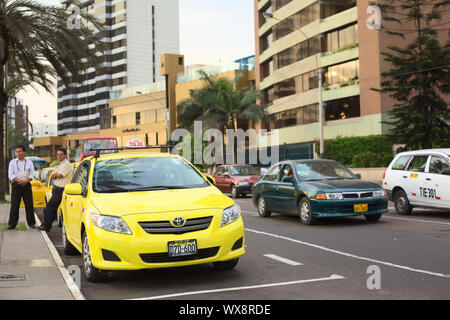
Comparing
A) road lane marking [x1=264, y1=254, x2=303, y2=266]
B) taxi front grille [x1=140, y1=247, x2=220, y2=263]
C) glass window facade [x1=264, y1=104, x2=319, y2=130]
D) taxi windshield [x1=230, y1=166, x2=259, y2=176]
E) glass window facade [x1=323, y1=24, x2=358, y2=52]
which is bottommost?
road lane marking [x1=264, y1=254, x2=303, y2=266]

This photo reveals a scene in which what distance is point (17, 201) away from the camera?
13242mm

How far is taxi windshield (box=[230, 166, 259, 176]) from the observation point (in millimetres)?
27172

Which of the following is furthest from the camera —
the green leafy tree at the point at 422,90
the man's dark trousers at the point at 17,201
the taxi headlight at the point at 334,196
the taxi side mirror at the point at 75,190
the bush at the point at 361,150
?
the bush at the point at 361,150

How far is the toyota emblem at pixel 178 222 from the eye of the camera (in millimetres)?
6742

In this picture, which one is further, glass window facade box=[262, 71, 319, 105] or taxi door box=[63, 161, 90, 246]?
glass window facade box=[262, 71, 319, 105]

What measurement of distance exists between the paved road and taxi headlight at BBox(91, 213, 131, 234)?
706 mm

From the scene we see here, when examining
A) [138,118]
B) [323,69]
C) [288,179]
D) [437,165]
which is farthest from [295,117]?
[138,118]

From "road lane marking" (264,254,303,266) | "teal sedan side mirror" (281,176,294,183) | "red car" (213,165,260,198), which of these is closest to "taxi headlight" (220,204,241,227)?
"road lane marking" (264,254,303,266)

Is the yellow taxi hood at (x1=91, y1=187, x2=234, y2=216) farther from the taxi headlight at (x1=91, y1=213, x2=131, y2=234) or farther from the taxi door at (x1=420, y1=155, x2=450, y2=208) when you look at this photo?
the taxi door at (x1=420, y1=155, x2=450, y2=208)

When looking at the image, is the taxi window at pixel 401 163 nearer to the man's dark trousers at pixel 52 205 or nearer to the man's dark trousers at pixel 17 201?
the man's dark trousers at pixel 52 205

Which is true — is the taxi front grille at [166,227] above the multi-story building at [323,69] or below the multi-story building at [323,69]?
below

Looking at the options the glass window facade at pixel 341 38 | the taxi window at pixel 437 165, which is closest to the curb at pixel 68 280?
the taxi window at pixel 437 165

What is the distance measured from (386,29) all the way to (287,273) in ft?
119

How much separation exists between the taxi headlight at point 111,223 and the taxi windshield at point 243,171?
20241 millimetres
